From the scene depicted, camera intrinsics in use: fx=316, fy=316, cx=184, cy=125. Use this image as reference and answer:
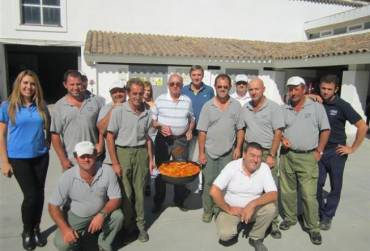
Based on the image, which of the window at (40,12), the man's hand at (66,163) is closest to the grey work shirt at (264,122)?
the man's hand at (66,163)

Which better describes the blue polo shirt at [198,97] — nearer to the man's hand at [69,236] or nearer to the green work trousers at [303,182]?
the green work trousers at [303,182]

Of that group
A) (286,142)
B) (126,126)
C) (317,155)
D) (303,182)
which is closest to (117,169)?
(126,126)

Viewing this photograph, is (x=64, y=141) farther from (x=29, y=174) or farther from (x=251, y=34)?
(x=251, y=34)

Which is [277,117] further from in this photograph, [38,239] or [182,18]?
[182,18]

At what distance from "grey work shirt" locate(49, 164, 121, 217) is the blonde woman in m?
0.47

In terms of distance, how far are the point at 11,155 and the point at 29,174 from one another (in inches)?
10.5

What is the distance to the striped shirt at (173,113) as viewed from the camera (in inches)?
172

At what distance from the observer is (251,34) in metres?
17.8

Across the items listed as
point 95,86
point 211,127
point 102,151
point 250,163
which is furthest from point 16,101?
point 95,86

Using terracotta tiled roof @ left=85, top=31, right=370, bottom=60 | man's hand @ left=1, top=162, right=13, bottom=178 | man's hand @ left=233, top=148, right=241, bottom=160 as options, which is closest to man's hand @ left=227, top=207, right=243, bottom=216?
man's hand @ left=233, top=148, right=241, bottom=160

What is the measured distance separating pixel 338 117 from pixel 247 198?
1505 mm

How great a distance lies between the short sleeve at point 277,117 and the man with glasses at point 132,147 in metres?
1.48

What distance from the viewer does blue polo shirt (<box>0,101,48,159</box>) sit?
10.7ft

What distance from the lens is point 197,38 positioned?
53.7 ft
